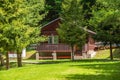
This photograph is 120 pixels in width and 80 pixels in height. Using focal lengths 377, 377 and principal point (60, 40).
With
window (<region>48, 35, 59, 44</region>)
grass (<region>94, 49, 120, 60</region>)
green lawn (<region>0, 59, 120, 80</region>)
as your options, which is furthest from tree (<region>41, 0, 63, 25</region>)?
green lawn (<region>0, 59, 120, 80</region>)

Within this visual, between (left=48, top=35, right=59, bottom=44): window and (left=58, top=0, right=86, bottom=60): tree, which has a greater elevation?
(left=58, top=0, right=86, bottom=60): tree

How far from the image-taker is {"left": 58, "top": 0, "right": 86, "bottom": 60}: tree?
4822 cm

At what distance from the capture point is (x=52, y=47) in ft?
198

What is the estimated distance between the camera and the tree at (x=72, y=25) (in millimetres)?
48219

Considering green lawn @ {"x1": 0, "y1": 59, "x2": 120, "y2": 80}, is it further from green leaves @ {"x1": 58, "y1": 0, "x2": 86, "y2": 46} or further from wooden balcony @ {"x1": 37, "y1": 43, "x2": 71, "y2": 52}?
wooden balcony @ {"x1": 37, "y1": 43, "x2": 71, "y2": 52}

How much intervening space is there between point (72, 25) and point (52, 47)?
40.2 ft

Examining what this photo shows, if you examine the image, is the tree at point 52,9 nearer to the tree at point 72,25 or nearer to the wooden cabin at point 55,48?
the wooden cabin at point 55,48

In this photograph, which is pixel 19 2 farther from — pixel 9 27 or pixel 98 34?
pixel 98 34

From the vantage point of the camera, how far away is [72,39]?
48.1m

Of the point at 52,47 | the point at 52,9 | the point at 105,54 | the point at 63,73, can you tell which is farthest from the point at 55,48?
the point at 63,73

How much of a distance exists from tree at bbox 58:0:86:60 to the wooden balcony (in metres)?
10.4

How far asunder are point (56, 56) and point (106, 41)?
14.7 m

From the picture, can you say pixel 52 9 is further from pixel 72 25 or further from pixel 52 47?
pixel 72 25

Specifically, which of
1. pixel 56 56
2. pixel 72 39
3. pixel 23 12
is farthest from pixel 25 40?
pixel 56 56
